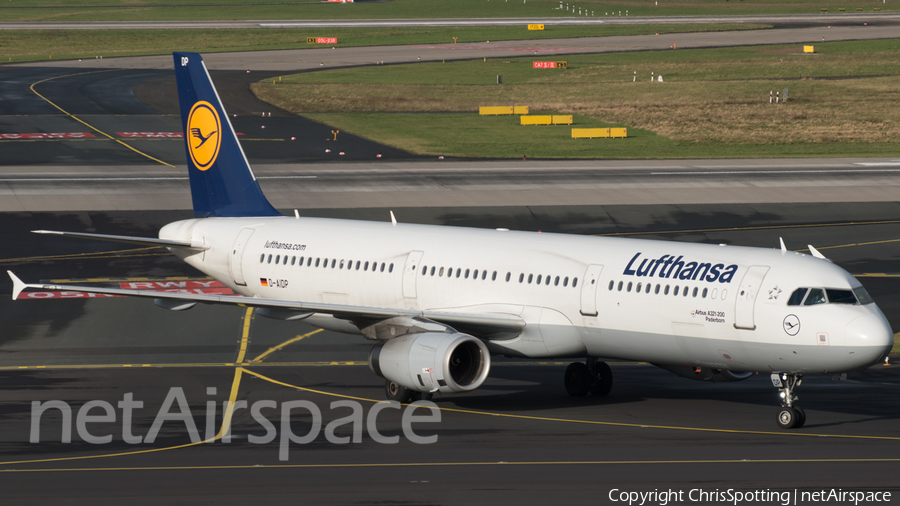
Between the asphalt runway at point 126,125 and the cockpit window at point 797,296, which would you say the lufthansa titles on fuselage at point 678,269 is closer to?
the cockpit window at point 797,296

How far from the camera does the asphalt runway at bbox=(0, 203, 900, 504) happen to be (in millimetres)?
23422

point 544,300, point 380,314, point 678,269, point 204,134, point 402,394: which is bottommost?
point 402,394

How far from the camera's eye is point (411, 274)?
33.0 meters

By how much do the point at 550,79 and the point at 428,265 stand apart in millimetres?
91708

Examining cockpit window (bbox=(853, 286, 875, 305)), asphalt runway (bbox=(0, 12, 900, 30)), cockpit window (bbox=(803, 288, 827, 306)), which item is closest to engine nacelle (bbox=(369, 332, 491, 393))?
cockpit window (bbox=(803, 288, 827, 306))

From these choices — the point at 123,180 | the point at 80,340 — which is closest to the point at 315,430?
the point at 80,340

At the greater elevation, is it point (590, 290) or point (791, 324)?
point (590, 290)

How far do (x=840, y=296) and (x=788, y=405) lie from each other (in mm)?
3110

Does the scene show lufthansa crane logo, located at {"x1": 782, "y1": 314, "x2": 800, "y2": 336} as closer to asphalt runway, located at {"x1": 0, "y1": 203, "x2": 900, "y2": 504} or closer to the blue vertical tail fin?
asphalt runway, located at {"x1": 0, "y1": 203, "x2": 900, "y2": 504}

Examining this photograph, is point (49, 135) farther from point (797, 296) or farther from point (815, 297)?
point (815, 297)

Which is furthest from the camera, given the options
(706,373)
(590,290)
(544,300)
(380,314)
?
(706,373)

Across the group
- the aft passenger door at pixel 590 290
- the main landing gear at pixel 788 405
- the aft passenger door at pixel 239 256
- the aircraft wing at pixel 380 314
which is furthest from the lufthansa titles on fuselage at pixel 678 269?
the aft passenger door at pixel 239 256

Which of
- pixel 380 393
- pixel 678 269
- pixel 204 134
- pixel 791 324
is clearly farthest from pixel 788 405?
pixel 204 134

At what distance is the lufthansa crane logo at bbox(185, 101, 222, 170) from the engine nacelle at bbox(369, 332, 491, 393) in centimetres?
1205
